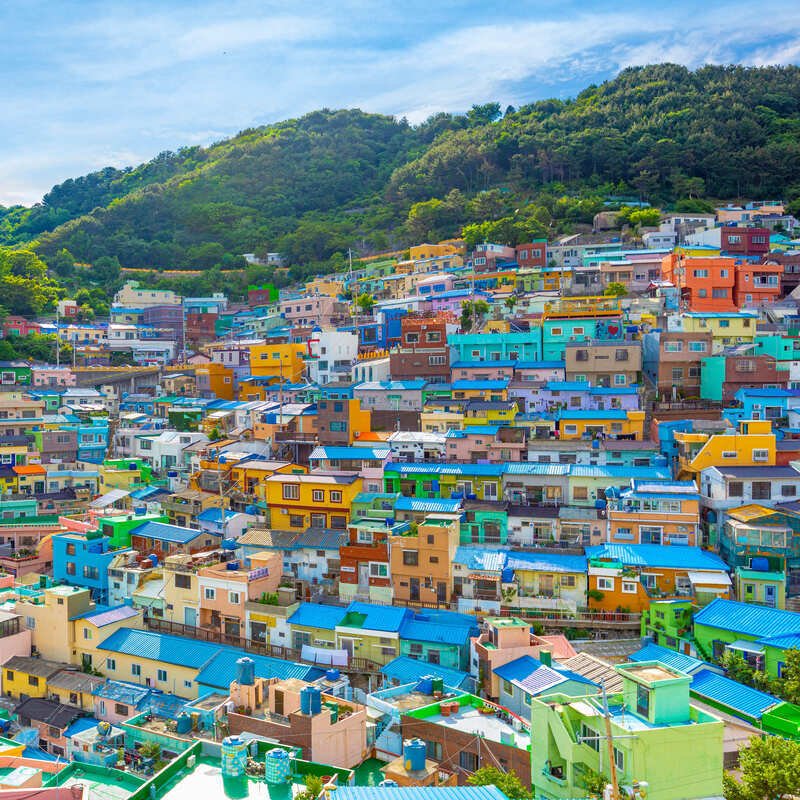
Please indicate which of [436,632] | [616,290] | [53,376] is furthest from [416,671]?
[53,376]

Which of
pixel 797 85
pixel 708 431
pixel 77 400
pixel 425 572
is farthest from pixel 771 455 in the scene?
pixel 797 85

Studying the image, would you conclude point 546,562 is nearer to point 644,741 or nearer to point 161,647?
point 161,647

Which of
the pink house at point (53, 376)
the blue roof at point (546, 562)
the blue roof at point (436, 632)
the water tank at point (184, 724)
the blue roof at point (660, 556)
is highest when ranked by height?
the pink house at point (53, 376)

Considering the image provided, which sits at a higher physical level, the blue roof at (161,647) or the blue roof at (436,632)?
the blue roof at (436,632)

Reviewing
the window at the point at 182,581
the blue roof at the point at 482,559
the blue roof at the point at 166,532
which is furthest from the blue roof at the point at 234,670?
the blue roof at the point at 166,532

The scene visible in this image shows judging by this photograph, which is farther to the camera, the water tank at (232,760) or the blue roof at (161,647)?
the blue roof at (161,647)

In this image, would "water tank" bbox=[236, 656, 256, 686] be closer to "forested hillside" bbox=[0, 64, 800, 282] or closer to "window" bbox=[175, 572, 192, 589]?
"window" bbox=[175, 572, 192, 589]

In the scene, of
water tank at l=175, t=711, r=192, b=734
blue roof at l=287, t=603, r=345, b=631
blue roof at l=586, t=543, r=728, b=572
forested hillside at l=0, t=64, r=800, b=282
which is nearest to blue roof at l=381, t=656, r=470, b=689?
blue roof at l=287, t=603, r=345, b=631

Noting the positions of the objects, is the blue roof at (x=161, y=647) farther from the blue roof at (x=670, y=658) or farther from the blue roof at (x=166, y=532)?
the blue roof at (x=670, y=658)
